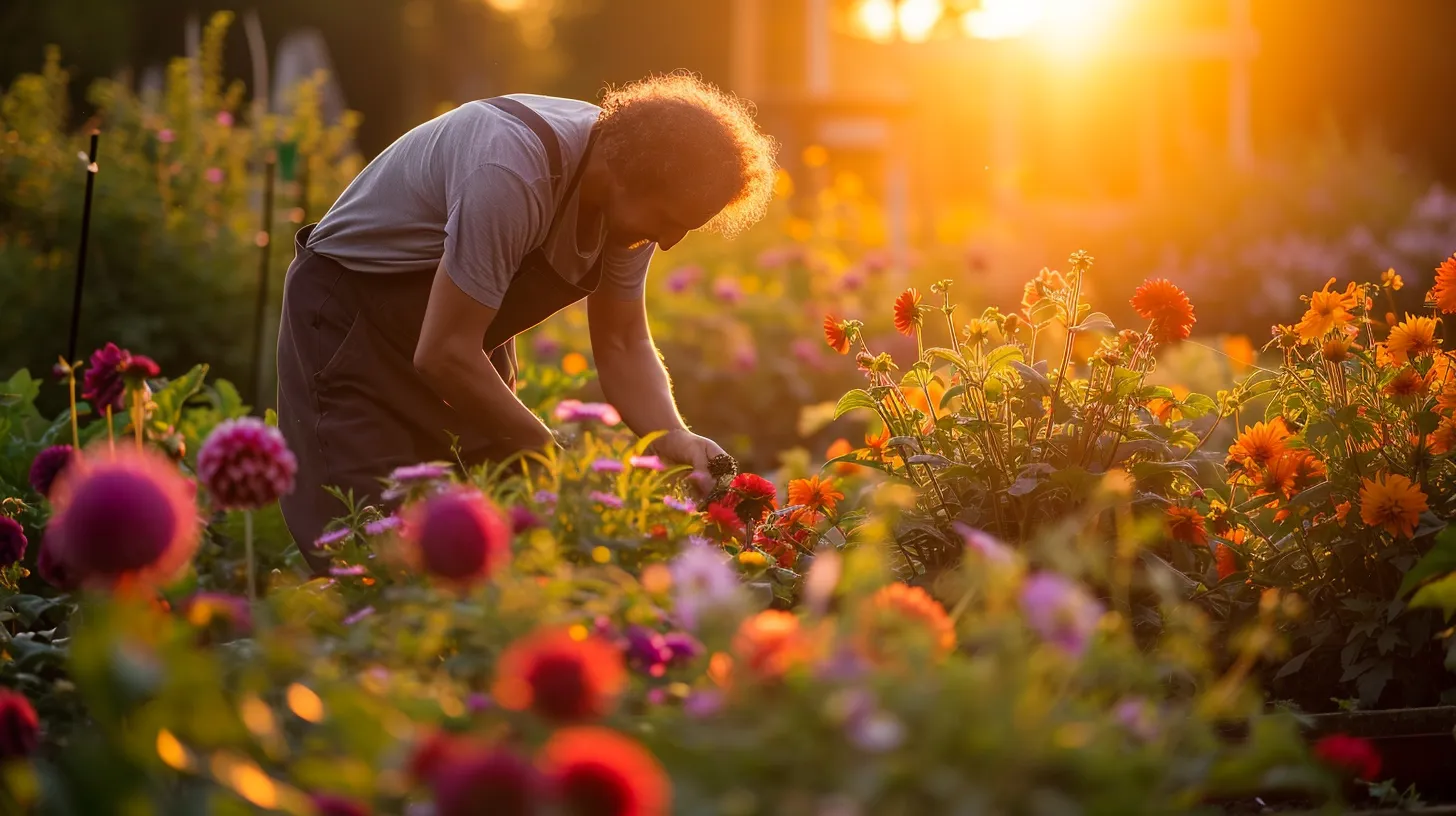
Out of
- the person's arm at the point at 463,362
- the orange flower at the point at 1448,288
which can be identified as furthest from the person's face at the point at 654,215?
the orange flower at the point at 1448,288

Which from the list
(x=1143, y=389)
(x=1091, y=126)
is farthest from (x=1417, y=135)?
(x=1143, y=389)

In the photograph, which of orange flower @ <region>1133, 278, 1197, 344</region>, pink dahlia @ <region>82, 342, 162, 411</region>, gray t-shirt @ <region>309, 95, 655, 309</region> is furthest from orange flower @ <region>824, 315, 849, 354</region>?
pink dahlia @ <region>82, 342, 162, 411</region>

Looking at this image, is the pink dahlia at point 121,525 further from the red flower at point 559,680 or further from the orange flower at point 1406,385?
the orange flower at point 1406,385

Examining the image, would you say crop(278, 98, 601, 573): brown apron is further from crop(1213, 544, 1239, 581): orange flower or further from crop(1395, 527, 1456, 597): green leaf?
crop(1395, 527, 1456, 597): green leaf

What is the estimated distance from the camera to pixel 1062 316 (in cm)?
255

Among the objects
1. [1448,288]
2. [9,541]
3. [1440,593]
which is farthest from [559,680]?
[1448,288]

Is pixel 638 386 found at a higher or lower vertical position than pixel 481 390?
lower

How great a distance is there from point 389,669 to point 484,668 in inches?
4.2

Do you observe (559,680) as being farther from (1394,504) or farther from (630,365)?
(630,365)

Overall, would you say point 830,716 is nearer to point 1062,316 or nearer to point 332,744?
point 332,744

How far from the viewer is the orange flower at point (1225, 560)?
→ 258 cm

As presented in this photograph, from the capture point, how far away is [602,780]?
100 cm

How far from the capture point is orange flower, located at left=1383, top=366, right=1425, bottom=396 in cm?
246

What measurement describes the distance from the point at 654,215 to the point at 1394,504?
4.67ft
